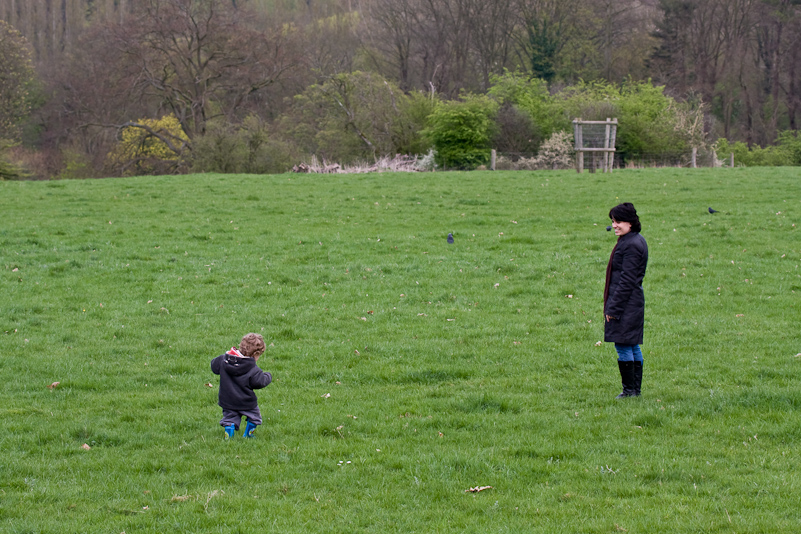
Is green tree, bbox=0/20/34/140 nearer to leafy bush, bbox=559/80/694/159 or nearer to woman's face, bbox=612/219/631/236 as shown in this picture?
leafy bush, bbox=559/80/694/159

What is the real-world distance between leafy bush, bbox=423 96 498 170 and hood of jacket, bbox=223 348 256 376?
29.4 meters

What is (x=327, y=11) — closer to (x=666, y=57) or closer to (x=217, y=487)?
(x=666, y=57)

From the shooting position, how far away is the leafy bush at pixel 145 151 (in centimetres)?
4556

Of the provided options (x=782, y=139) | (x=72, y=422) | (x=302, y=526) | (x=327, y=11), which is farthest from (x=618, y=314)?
(x=327, y=11)

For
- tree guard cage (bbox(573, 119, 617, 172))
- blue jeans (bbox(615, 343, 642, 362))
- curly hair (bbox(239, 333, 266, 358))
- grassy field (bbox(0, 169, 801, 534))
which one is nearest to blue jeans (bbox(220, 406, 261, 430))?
grassy field (bbox(0, 169, 801, 534))

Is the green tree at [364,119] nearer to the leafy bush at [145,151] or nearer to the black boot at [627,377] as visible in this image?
the leafy bush at [145,151]

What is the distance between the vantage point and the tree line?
41375mm

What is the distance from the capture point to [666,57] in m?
58.8

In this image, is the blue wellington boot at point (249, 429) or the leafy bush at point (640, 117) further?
the leafy bush at point (640, 117)

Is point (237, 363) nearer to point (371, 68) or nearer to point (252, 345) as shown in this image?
point (252, 345)

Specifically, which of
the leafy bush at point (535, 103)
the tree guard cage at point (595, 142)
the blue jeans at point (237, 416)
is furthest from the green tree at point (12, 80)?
the blue jeans at point (237, 416)

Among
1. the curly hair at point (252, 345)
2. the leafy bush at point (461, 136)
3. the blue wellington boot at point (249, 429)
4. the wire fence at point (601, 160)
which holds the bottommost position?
the blue wellington boot at point (249, 429)

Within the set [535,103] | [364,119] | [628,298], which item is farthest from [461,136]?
[628,298]

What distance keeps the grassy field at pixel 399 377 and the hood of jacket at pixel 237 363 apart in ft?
2.01
